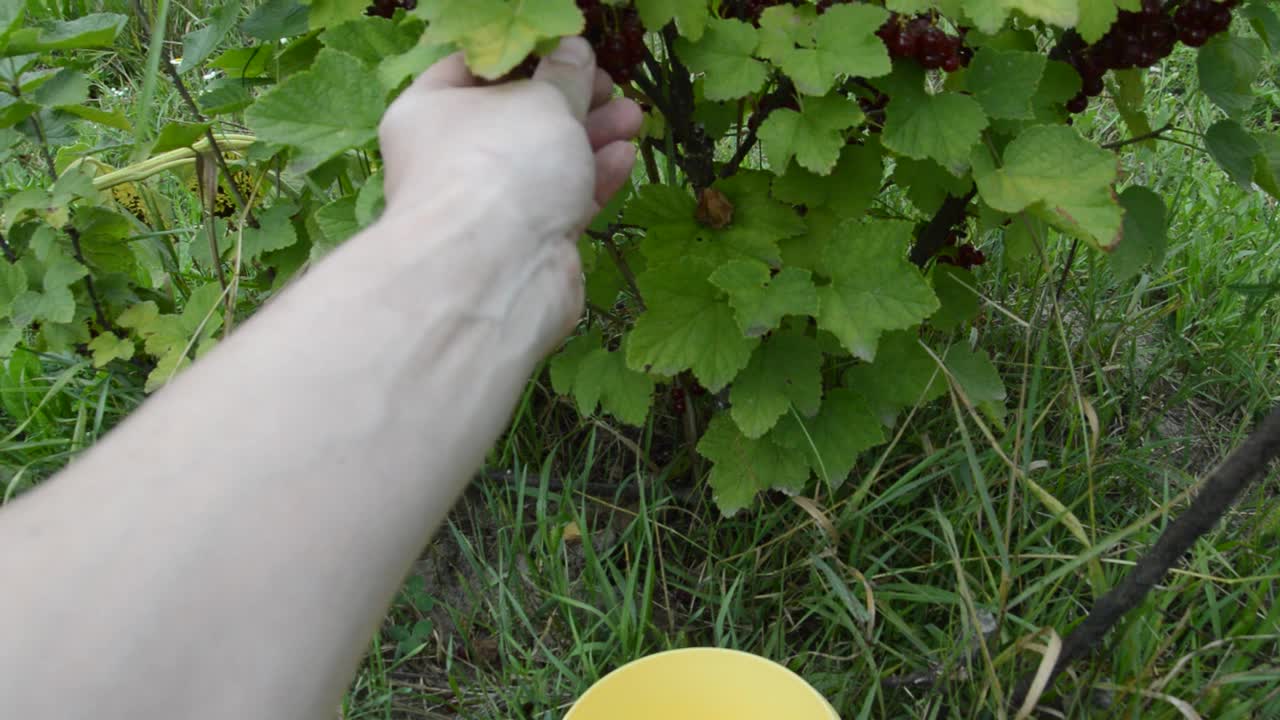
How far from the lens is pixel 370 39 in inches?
41.8

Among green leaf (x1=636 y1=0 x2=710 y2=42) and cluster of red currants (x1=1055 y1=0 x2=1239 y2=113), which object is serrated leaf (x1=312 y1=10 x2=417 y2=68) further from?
cluster of red currants (x1=1055 y1=0 x2=1239 y2=113)

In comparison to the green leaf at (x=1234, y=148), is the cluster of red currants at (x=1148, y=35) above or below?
above

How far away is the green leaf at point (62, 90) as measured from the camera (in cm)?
143

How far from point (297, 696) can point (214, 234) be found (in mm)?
1084

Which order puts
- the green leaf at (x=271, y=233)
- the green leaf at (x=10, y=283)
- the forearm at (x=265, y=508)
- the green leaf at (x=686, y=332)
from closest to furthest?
1. the forearm at (x=265, y=508)
2. the green leaf at (x=686, y=332)
3. the green leaf at (x=271, y=233)
4. the green leaf at (x=10, y=283)

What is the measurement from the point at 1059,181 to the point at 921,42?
211mm

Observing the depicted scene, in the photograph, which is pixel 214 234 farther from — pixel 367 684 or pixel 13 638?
pixel 13 638

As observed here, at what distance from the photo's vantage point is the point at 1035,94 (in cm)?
115

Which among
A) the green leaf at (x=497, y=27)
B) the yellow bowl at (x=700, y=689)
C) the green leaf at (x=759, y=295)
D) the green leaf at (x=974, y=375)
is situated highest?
the green leaf at (x=497, y=27)

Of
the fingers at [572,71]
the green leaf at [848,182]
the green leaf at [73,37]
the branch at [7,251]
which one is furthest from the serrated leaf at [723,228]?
the branch at [7,251]

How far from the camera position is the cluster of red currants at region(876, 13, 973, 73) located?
3.33ft

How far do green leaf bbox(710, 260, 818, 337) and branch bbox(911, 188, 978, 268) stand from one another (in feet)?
1.23

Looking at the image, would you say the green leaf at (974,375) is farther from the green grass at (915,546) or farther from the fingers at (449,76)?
the fingers at (449,76)

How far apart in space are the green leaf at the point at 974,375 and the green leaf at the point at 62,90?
4.53ft
